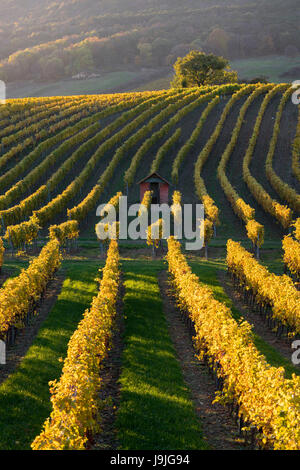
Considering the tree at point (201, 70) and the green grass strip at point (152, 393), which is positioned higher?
the tree at point (201, 70)

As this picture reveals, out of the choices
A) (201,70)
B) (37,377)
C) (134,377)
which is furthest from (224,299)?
(201,70)

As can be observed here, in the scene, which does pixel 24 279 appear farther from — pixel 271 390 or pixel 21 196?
pixel 21 196

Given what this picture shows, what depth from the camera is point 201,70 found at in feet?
397

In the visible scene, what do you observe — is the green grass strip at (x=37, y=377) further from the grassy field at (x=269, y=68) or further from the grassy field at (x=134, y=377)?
the grassy field at (x=269, y=68)

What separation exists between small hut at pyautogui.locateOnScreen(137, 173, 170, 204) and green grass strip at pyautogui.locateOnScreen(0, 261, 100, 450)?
2995 centimetres

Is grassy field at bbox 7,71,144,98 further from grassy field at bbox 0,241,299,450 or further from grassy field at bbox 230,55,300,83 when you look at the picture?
grassy field at bbox 0,241,299,450

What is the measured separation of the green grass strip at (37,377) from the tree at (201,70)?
105806 mm

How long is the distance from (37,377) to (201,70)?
11650 cm

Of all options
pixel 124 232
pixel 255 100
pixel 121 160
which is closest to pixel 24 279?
pixel 124 232

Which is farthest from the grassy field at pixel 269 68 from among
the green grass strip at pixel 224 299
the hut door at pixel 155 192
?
the green grass strip at pixel 224 299

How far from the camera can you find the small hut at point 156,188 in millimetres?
54469

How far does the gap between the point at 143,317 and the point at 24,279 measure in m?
5.81

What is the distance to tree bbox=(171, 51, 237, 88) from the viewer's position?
11969 cm

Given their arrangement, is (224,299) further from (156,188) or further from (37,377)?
(156,188)
